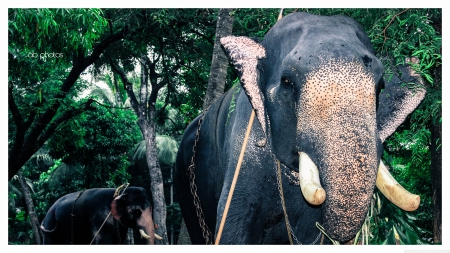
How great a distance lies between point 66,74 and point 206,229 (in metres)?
6.45

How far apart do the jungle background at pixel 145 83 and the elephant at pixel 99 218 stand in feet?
3.64

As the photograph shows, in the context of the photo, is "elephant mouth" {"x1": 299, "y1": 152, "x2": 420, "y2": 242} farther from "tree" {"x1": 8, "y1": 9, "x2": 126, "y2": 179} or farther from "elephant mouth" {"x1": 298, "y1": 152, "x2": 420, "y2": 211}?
"tree" {"x1": 8, "y1": 9, "x2": 126, "y2": 179}

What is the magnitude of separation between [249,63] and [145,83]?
929 cm

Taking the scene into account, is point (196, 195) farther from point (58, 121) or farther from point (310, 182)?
point (58, 121)

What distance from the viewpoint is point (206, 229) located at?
4.10m

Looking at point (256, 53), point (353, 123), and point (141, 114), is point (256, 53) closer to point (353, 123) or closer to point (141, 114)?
point (353, 123)

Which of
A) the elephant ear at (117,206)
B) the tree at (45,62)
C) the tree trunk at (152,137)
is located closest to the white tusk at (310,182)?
the tree at (45,62)

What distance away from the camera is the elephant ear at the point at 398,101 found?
115 inches

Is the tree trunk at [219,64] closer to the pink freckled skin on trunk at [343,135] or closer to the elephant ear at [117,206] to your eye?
the elephant ear at [117,206]

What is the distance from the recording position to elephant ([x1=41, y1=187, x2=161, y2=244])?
777 centimetres

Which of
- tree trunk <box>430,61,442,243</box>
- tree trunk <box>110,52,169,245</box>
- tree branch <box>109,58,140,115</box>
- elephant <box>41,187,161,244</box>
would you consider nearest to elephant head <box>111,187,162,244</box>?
elephant <box>41,187,161,244</box>

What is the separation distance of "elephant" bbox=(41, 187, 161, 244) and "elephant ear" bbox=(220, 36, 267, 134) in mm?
5134
